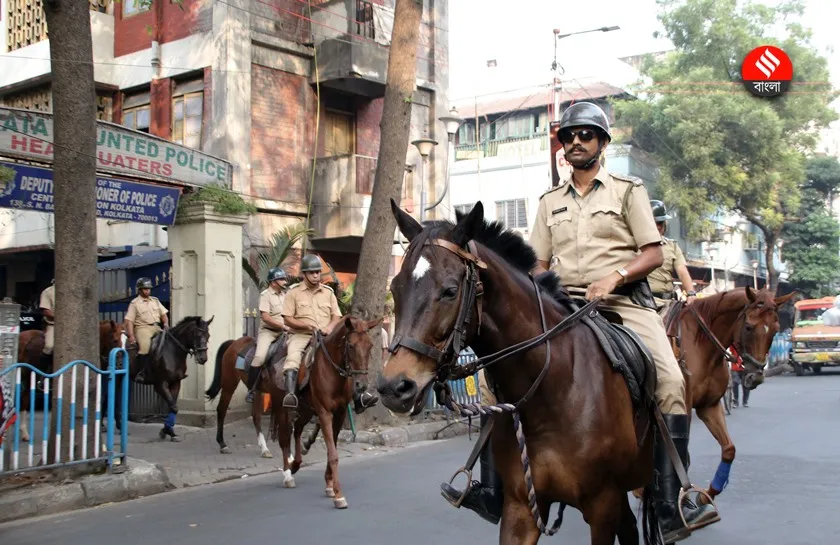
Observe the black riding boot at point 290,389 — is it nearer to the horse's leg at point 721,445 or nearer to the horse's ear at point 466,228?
the horse's leg at point 721,445

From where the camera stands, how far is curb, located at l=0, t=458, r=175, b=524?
7457mm

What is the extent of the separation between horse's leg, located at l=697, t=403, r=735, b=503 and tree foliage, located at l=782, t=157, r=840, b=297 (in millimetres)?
35186

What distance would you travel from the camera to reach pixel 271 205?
17.8 metres

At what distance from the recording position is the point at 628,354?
4164mm

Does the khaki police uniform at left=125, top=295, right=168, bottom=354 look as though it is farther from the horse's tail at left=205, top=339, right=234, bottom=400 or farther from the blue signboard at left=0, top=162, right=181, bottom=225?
the blue signboard at left=0, top=162, right=181, bottom=225

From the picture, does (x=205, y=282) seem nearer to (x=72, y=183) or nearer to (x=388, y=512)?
(x=72, y=183)

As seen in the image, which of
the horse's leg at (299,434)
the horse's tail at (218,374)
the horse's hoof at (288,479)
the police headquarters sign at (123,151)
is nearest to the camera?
the horse's hoof at (288,479)

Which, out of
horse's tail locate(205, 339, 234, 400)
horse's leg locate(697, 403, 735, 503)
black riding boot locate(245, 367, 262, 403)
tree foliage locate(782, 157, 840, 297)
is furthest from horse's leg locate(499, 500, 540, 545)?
tree foliage locate(782, 157, 840, 297)

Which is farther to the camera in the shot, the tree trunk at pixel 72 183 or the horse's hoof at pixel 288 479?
the horse's hoof at pixel 288 479

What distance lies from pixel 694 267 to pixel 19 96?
3091cm

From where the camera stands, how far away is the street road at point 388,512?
21.6ft

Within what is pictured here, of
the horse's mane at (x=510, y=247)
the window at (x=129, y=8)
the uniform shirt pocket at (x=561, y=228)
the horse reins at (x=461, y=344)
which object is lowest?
the horse reins at (x=461, y=344)

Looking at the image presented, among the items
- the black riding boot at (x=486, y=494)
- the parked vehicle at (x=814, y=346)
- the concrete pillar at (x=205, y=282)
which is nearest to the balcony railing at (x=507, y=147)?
the parked vehicle at (x=814, y=346)

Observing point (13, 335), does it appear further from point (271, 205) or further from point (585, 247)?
point (271, 205)
